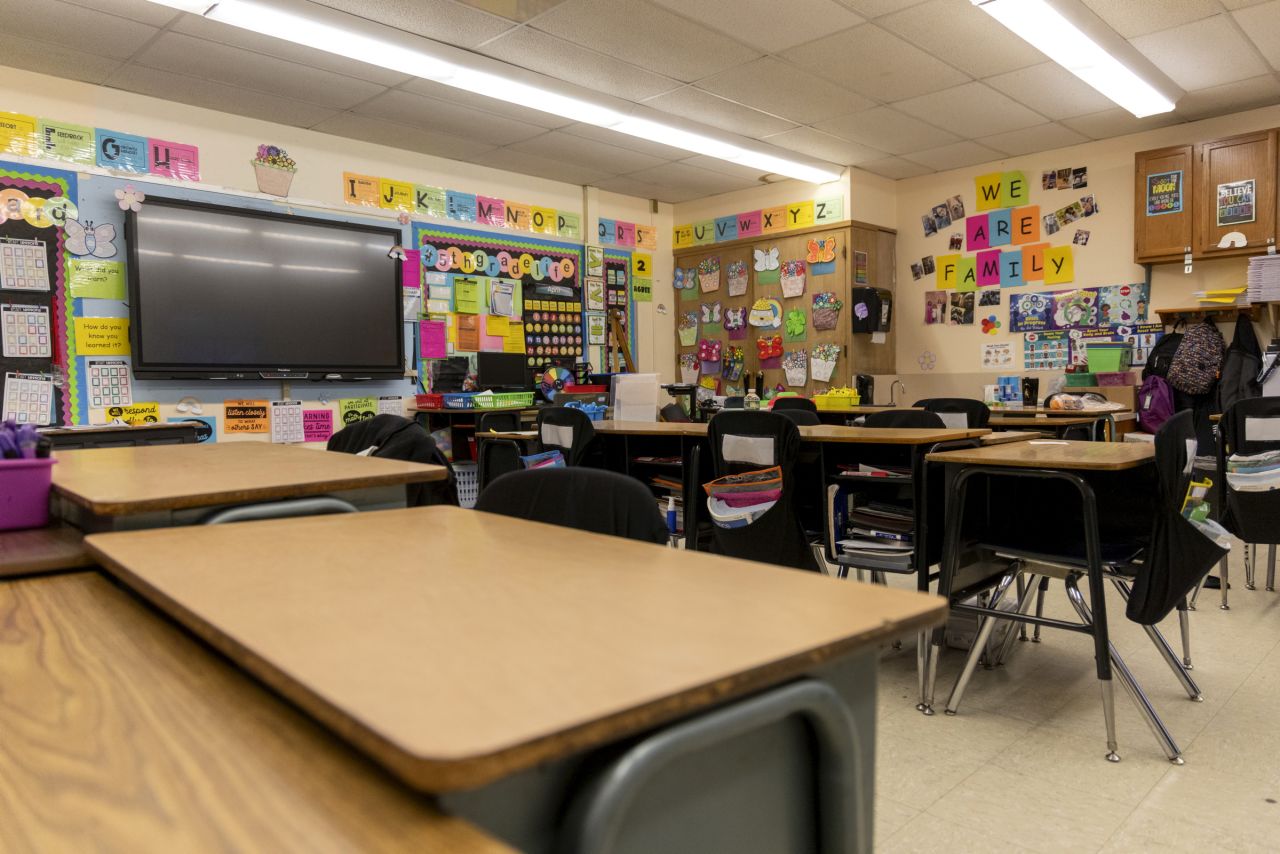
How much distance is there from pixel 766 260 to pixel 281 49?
4185 mm

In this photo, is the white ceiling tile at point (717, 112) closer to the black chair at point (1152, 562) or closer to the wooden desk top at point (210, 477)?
the black chair at point (1152, 562)

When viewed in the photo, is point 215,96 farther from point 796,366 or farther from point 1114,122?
point 1114,122

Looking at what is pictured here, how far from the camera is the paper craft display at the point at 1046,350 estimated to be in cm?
621

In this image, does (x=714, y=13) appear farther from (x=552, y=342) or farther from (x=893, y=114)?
(x=552, y=342)

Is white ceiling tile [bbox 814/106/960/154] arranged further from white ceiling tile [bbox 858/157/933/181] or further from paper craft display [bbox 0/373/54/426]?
paper craft display [bbox 0/373/54/426]

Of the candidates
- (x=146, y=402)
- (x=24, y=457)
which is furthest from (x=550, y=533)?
(x=146, y=402)

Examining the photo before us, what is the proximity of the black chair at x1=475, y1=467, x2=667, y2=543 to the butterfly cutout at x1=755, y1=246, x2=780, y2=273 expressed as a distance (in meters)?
5.84

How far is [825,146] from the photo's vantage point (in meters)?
6.07

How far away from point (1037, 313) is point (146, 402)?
618 cm

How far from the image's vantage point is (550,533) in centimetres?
123

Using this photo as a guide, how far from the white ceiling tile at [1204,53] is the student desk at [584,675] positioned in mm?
4772

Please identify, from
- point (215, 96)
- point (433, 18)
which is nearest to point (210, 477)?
point (433, 18)

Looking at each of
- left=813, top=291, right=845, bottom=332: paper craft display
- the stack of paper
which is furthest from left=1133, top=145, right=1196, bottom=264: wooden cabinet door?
left=813, top=291, right=845, bottom=332: paper craft display

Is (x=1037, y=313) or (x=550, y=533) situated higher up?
(x=1037, y=313)
